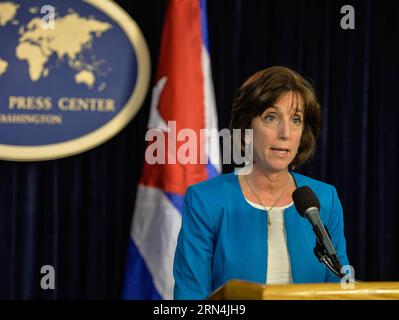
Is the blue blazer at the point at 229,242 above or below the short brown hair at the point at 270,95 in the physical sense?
below

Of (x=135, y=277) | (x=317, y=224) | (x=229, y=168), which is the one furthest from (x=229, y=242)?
(x=229, y=168)

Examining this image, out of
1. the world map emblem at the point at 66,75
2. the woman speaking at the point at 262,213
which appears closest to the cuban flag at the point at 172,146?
the world map emblem at the point at 66,75

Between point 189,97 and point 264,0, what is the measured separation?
0.67 metres

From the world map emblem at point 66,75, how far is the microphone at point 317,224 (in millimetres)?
1762

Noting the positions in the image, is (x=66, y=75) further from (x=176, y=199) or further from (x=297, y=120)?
(x=297, y=120)

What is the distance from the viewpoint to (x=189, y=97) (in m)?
2.83

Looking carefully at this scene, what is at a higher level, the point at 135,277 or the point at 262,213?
the point at 262,213

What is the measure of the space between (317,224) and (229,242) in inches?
16.7

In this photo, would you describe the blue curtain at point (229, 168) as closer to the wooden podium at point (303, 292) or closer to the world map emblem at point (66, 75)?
the world map emblem at point (66, 75)

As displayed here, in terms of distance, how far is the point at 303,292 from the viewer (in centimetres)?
103

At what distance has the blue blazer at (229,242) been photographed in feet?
5.14

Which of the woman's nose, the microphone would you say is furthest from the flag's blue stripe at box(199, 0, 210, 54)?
the microphone

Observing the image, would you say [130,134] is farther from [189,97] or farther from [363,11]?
[363,11]

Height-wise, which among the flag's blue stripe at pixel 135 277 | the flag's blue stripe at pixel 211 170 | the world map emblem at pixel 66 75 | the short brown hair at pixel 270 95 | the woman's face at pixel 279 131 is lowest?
the flag's blue stripe at pixel 135 277
